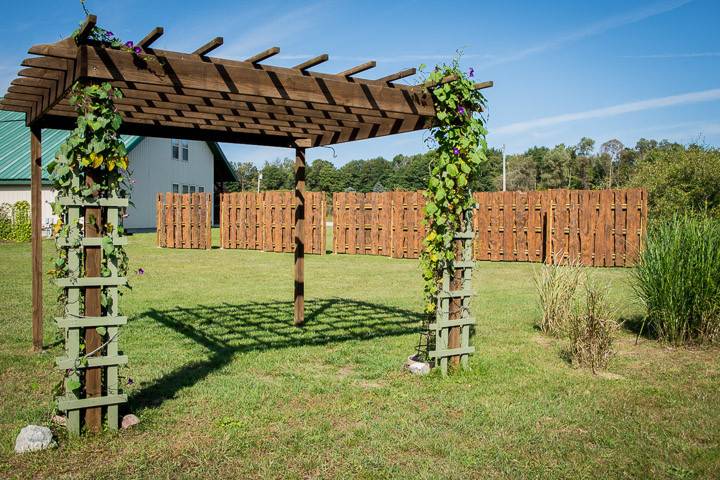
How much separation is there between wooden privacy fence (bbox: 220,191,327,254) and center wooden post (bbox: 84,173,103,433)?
48.7ft

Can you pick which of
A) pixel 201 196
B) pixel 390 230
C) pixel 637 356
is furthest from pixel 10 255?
pixel 637 356

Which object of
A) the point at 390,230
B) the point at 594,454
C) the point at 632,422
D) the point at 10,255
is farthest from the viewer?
the point at 390,230

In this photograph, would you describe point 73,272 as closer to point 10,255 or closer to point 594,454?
point 594,454

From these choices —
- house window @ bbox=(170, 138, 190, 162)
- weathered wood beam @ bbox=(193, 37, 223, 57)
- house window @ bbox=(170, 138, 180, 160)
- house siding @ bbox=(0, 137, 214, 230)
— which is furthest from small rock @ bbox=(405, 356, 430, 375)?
house window @ bbox=(170, 138, 180, 160)

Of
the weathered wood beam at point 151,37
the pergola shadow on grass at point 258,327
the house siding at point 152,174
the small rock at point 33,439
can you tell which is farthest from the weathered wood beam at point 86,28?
the house siding at point 152,174

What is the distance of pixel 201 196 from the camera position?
66.6ft

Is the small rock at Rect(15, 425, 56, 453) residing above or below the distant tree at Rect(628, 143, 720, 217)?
below

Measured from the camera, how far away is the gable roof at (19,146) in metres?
23.9

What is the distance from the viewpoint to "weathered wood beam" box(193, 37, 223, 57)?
388 cm

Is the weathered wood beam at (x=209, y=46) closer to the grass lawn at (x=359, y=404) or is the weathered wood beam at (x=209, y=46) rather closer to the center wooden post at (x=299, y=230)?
the grass lawn at (x=359, y=404)

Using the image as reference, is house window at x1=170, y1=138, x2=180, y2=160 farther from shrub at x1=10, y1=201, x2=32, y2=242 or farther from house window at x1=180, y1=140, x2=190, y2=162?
shrub at x1=10, y1=201, x2=32, y2=242

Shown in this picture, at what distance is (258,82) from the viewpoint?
14.3 ft

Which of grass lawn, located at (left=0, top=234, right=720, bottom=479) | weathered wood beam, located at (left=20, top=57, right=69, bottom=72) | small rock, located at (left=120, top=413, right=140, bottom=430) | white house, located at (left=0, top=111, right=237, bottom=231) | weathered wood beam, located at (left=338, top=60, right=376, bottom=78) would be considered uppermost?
white house, located at (left=0, top=111, right=237, bottom=231)

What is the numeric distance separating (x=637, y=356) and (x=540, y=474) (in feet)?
11.5
